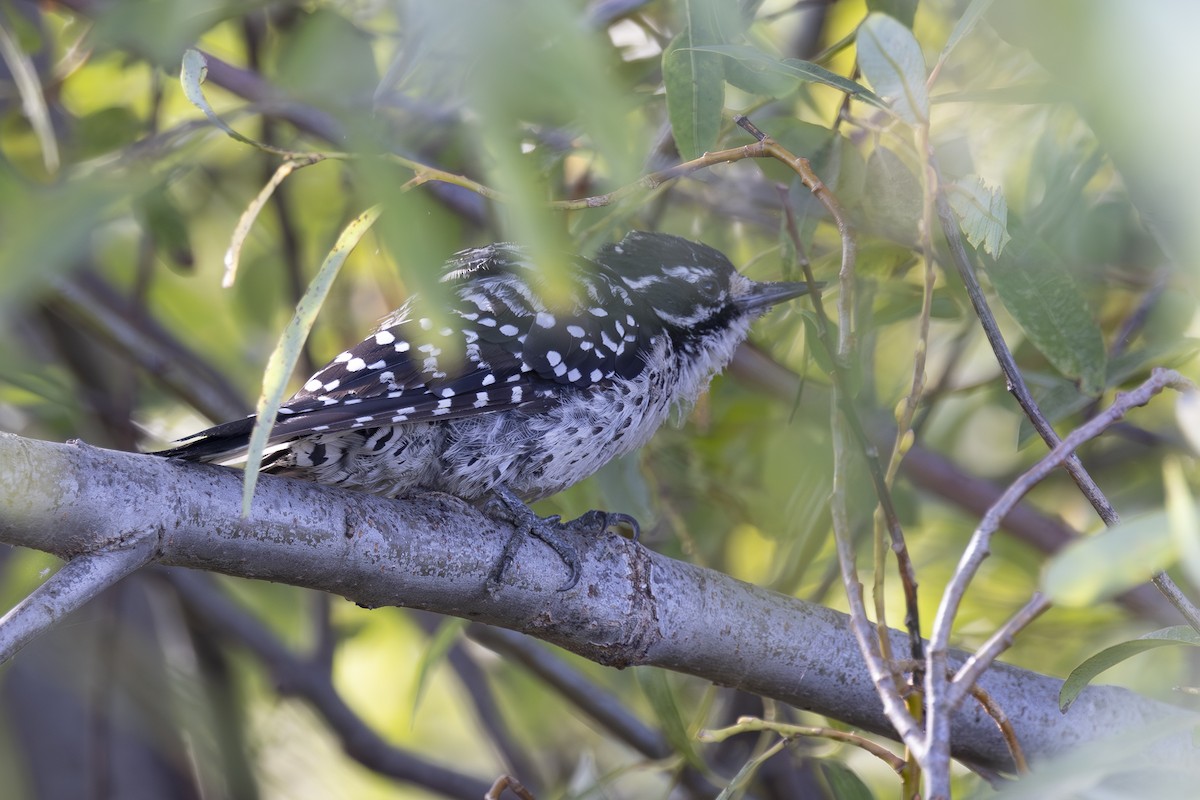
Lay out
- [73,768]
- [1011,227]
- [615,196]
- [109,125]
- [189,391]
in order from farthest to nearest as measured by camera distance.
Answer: [73,768] → [189,391] → [109,125] → [1011,227] → [615,196]

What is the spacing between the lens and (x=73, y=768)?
3.46 meters

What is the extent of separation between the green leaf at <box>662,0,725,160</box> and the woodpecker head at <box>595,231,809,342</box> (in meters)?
0.93

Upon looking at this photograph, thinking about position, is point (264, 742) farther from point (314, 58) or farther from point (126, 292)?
point (314, 58)

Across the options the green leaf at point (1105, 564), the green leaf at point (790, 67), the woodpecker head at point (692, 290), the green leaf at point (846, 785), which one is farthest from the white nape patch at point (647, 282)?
the green leaf at point (1105, 564)

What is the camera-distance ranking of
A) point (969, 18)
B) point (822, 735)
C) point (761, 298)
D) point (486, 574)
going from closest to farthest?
point (969, 18)
point (822, 735)
point (486, 574)
point (761, 298)

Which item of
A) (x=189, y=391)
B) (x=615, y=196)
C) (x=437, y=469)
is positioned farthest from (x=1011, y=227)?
(x=189, y=391)

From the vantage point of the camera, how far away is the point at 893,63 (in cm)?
142

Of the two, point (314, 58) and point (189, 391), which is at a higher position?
point (314, 58)

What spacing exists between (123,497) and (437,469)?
86 cm

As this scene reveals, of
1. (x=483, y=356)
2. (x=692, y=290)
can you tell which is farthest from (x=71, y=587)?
(x=692, y=290)

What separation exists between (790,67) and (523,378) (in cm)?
92

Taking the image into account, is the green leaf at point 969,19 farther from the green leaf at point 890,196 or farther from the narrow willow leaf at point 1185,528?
the narrow willow leaf at point 1185,528

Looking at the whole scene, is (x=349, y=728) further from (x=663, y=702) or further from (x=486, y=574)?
(x=486, y=574)

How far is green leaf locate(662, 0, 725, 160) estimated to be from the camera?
5.31ft
